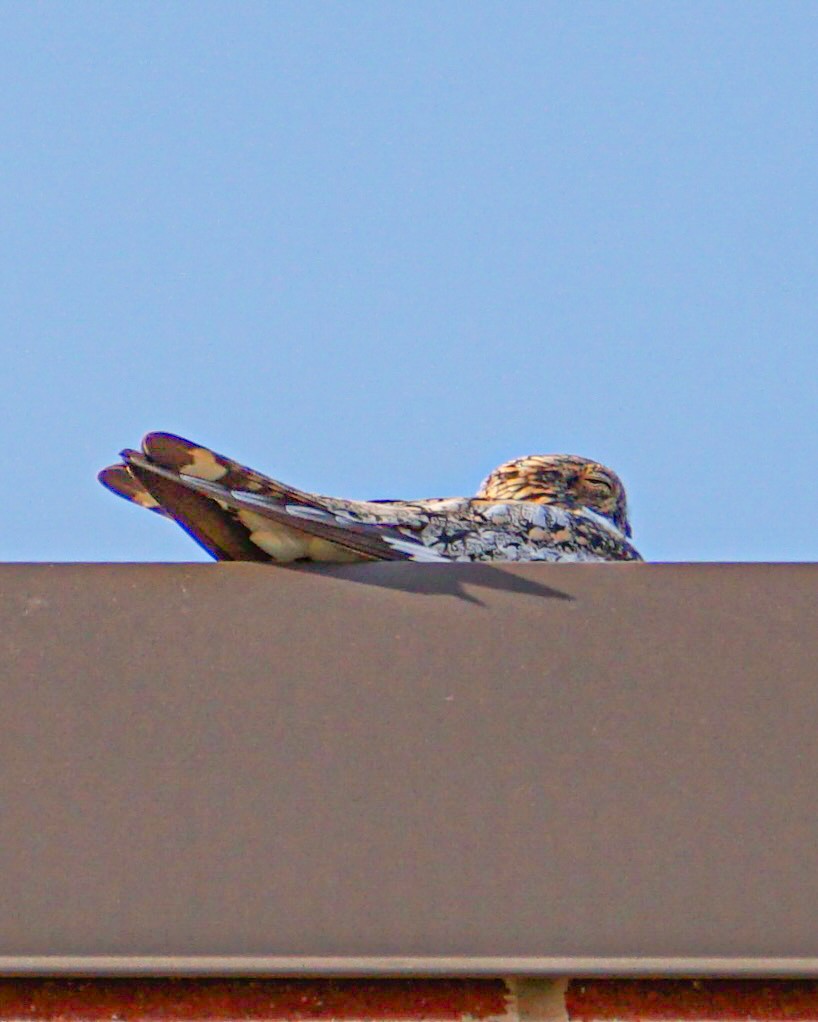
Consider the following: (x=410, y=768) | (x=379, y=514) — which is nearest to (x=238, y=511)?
(x=410, y=768)

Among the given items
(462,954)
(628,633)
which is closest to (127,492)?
(628,633)

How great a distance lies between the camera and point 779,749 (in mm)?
2955

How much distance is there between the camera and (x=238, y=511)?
11.6 feet

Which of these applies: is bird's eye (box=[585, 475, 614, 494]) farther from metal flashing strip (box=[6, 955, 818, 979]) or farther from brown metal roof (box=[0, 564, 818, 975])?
metal flashing strip (box=[6, 955, 818, 979])

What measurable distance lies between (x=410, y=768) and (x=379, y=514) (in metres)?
1.47

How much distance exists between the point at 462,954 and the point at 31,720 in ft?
2.16

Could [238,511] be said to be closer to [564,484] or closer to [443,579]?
[443,579]

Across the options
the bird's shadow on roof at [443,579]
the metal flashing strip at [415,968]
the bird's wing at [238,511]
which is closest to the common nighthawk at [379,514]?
the bird's wing at [238,511]

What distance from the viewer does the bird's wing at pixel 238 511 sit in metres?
3.49

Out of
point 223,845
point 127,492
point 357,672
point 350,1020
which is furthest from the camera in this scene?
point 127,492

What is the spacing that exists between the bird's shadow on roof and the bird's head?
2518mm

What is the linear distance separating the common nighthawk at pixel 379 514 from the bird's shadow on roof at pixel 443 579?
11.3 inches

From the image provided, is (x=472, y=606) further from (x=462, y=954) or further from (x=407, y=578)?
(x=462, y=954)

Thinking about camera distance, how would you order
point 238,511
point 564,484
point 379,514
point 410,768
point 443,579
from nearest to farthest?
point 410,768, point 443,579, point 238,511, point 379,514, point 564,484
